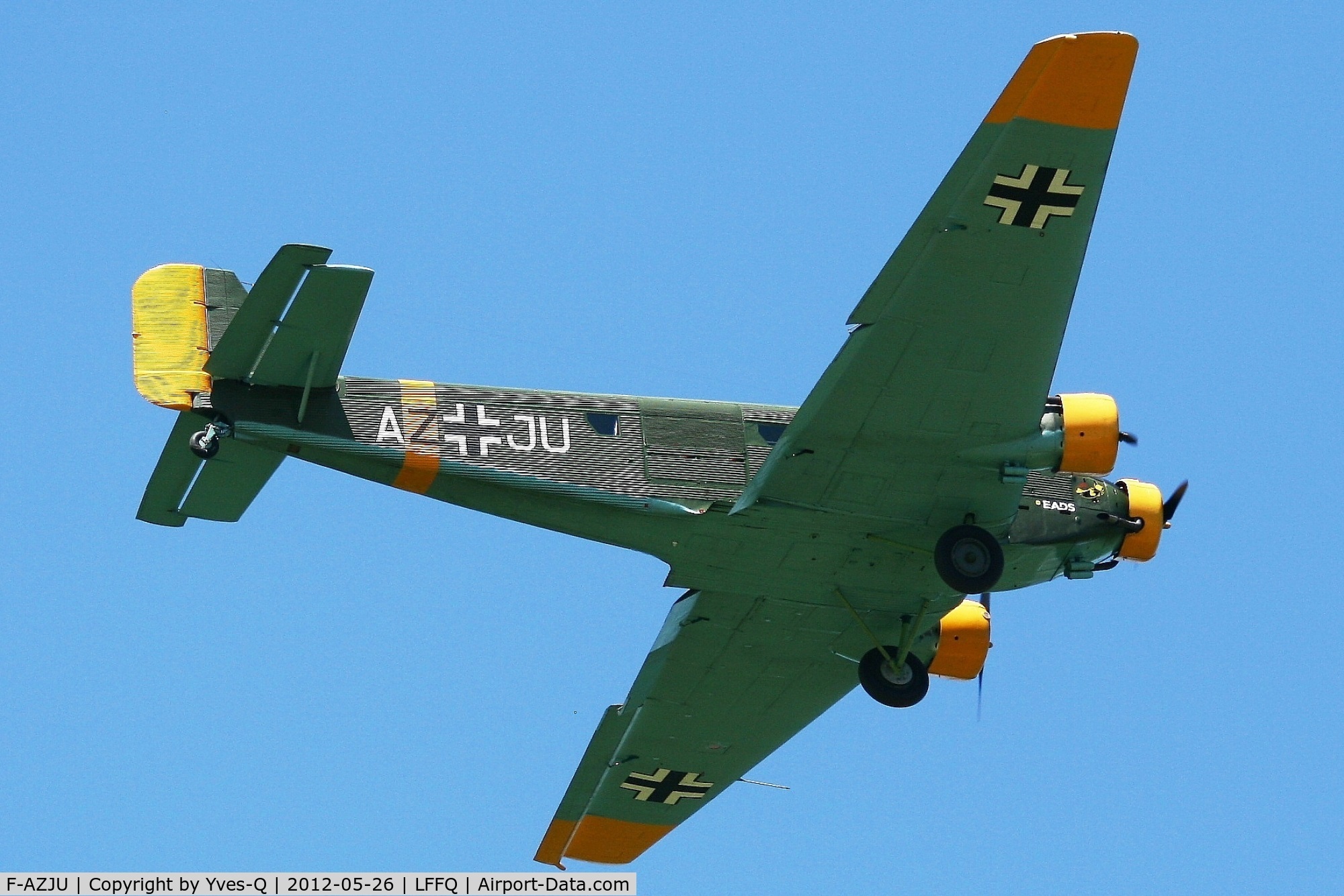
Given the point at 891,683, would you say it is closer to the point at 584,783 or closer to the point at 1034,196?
the point at 584,783

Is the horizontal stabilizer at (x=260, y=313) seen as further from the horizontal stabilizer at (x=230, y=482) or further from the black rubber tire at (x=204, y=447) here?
the horizontal stabilizer at (x=230, y=482)

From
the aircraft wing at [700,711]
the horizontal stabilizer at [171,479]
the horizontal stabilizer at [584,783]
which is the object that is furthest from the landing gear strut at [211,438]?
the horizontal stabilizer at [584,783]

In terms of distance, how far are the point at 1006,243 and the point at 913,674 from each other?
722 cm

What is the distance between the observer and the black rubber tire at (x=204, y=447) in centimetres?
1881

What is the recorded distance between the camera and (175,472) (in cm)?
1975

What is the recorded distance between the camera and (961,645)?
23.5 metres

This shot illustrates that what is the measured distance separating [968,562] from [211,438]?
8.56m

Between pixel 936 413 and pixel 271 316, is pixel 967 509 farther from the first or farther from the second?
pixel 271 316

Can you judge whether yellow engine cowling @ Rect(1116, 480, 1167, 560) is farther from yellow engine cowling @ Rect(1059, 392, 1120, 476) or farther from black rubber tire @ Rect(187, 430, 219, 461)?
black rubber tire @ Rect(187, 430, 219, 461)

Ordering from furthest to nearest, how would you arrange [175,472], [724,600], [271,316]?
[724,600] < [175,472] < [271,316]

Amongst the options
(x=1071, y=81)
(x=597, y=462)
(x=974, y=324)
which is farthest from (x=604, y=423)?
(x=1071, y=81)

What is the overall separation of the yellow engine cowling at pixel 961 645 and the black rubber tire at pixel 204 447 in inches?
385

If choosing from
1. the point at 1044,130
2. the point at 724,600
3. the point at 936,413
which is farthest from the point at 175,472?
the point at 1044,130

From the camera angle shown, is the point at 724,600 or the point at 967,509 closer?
the point at 967,509
